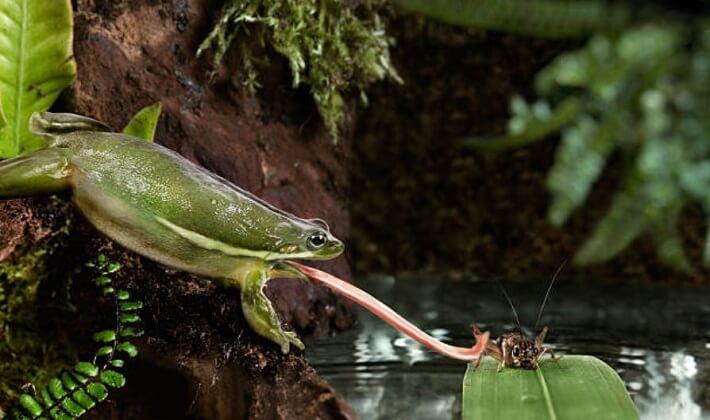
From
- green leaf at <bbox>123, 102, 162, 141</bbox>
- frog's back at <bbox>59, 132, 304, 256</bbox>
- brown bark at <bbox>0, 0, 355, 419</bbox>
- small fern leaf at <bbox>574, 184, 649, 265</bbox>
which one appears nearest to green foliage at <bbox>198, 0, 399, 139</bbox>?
brown bark at <bbox>0, 0, 355, 419</bbox>

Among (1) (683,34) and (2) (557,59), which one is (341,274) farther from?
(1) (683,34)

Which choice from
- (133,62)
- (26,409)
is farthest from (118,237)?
(133,62)

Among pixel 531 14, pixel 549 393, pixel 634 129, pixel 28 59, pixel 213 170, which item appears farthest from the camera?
pixel 634 129

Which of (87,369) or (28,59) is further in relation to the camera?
(28,59)

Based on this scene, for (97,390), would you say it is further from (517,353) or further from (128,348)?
(517,353)

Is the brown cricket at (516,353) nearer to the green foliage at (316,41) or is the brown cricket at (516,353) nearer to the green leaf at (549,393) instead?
the green leaf at (549,393)

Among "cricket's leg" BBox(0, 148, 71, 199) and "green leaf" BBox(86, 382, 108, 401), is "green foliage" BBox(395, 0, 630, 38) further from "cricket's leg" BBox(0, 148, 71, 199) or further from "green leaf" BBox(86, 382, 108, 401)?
"green leaf" BBox(86, 382, 108, 401)

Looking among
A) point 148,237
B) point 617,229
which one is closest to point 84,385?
point 148,237

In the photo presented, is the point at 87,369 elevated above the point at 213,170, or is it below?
below
